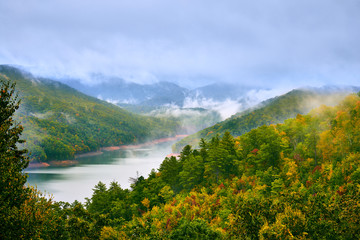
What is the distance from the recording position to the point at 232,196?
50.8m

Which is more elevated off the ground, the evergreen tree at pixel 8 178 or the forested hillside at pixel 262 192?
the evergreen tree at pixel 8 178

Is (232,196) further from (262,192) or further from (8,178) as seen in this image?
(8,178)

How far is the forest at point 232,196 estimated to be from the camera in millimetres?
23031

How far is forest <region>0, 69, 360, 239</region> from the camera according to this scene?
23.0 metres

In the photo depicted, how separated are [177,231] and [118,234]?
1308 centimetres

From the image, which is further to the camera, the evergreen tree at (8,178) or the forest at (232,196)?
the forest at (232,196)

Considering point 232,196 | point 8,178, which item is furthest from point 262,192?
point 8,178

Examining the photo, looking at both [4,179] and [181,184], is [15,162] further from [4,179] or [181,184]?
[181,184]

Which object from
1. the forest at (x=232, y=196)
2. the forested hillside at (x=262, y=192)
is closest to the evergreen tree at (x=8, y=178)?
the forest at (x=232, y=196)

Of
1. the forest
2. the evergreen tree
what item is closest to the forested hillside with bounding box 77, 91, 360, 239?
the forest

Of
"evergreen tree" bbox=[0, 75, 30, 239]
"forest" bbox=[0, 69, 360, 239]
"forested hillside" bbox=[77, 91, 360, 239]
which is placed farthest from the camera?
"forested hillside" bbox=[77, 91, 360, 239]

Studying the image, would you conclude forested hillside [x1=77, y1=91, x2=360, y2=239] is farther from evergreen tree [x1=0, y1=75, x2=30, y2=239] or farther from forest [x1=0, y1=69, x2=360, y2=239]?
evergreen tree [x1=0, y1=75, x2=30, y2=239]

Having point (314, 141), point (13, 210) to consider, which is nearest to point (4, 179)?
point (13, 210)

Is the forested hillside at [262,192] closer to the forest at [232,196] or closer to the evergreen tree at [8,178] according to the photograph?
the forest at [232,196]
